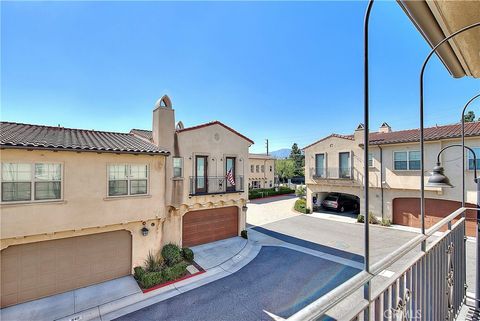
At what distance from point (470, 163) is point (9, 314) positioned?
22.5m

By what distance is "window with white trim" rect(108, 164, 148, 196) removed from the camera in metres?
9.04

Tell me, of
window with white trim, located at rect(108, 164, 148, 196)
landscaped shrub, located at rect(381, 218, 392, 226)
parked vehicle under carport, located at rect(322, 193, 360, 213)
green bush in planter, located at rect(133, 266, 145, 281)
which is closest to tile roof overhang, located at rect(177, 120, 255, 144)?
window with white trim, located at rect(108, 164, 148, 196)

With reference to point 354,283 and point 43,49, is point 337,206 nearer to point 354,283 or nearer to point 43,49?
point 354,283

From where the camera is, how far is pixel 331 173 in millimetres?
19312

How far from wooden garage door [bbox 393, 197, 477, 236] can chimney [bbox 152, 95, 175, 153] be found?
Result: 16.7 metres

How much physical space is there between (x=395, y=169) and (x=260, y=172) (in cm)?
2046

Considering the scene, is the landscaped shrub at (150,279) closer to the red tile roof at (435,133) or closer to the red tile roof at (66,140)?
the red tile roof at (66,140)

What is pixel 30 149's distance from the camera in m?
7.25

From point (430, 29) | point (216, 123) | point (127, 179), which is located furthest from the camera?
point (216, 123)

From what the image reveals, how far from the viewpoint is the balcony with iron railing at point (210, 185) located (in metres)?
11.9

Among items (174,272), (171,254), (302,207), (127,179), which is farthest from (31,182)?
(302,207)

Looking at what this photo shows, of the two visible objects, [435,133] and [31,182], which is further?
[435,133]

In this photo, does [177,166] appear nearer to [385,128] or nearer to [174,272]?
[174,272]

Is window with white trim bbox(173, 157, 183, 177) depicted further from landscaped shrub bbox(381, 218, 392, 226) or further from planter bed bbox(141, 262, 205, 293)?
landscaped shrub bbox(381, 218, 392, 226)
